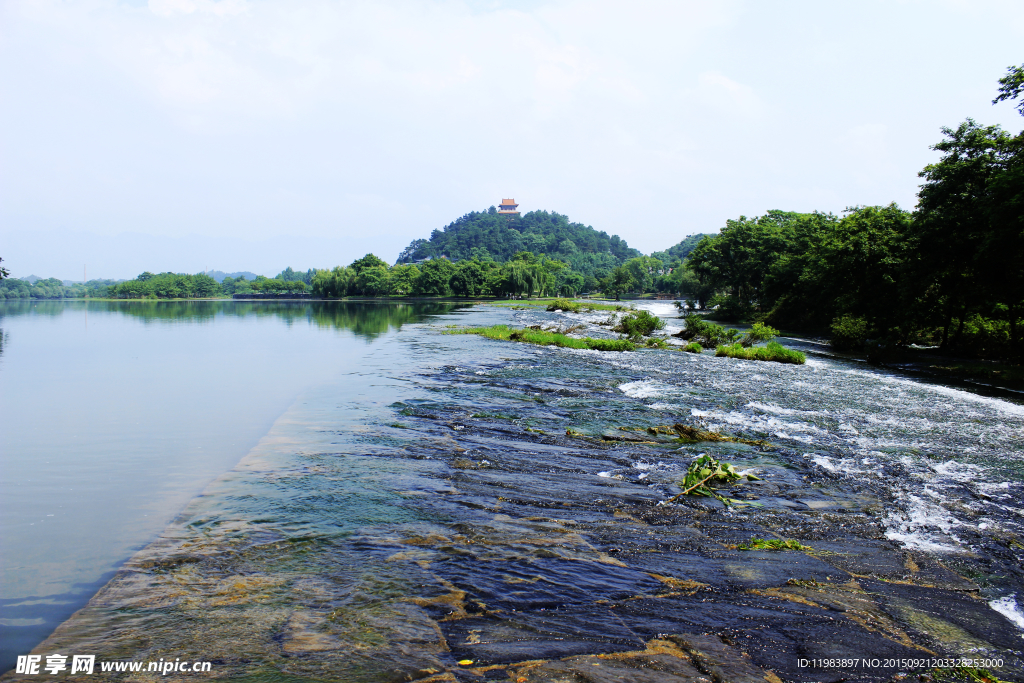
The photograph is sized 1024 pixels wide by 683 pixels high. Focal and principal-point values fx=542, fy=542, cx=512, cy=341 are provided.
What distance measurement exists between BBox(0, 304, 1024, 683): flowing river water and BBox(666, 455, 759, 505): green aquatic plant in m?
0.26

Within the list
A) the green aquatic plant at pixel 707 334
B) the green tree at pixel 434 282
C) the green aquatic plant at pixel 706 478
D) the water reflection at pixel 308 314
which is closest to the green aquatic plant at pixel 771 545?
the green aquatic plant at pixel 706 478

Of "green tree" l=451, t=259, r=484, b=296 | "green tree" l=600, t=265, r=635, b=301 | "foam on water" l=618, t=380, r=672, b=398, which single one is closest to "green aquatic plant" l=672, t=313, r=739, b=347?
"foam on water" l=618, t=380, r=672, b=398

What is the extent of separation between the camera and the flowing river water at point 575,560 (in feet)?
16.6

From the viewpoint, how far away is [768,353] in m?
28.8

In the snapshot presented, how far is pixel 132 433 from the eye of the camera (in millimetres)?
13844

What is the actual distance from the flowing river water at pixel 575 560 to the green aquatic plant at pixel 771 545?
122mm

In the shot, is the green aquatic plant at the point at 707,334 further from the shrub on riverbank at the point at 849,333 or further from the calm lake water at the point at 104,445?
the calm lake water at the point at 104,445

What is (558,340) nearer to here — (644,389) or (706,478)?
(644,389)

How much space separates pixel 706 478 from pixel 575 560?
363 centimetres

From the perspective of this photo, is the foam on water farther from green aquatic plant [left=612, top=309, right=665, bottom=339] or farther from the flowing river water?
green aquatic plant [left=612, top=309, right=665, bottom=339]

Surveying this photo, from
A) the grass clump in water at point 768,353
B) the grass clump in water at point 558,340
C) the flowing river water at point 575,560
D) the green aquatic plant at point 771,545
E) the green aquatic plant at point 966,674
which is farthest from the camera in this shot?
the grass clump in water at point 558,340

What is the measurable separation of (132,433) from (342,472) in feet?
23.5

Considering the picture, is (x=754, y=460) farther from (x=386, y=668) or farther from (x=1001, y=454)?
(x=386, y=668)

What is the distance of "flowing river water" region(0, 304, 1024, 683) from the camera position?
16.6ft
